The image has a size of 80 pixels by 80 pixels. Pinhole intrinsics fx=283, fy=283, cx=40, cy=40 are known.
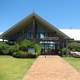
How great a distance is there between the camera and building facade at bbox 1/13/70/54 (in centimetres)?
4634

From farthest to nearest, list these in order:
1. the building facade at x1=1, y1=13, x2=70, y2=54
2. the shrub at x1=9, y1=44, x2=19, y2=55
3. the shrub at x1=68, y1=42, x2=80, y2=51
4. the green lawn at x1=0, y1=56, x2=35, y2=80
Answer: the shrub at x1=68, y1=42, x2=80, y2=51 → the building facade at x1=1, y1=13, x2=70, y2=54 → the shrub at x1=9, y1=44, x2=19, y2=55 → the green lawn at x1=0, y1=56, x2=35, y2=80

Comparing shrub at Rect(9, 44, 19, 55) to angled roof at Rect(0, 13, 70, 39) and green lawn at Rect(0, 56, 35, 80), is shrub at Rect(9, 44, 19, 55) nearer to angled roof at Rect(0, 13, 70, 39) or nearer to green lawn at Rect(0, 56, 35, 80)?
angled roof at Rect(0, 13, 70, 39)

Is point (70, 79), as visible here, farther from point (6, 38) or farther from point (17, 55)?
point (6, 38)

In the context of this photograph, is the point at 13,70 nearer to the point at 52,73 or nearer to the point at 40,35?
the point at 52,73

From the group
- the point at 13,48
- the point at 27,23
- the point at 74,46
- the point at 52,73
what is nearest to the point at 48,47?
the point at 74,46

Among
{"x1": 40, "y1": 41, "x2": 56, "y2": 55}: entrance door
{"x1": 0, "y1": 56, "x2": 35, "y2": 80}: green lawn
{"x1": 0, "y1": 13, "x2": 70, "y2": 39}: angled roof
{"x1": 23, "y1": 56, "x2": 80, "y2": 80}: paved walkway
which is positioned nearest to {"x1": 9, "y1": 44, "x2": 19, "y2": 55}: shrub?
{"x1": 0, "y1": 13, "x2": 70, "y2": 39}: angled roof

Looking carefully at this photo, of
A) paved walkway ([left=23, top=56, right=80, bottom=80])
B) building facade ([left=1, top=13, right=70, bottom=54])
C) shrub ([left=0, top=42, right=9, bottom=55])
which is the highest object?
building facade ([left=1, top=13, right=70, bottom=54])

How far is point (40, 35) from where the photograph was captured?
1866 inches

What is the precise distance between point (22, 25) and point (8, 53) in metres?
6.15

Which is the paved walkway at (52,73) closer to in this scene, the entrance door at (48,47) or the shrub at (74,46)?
the entrance door at (48,47)

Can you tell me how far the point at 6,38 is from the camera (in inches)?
1875

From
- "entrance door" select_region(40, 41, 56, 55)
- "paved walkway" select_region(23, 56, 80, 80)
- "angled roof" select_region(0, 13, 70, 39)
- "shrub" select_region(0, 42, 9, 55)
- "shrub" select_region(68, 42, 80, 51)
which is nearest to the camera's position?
"paved walkway" select_region(23, 56, 80, 80)

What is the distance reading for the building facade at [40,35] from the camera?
46344mm

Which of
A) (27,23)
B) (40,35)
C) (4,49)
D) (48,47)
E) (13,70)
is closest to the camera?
(13,70)
